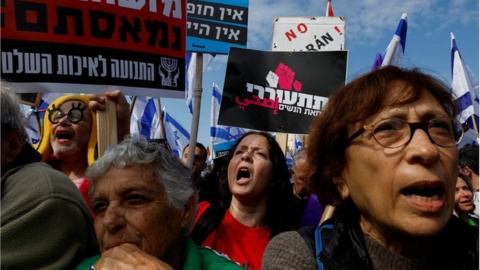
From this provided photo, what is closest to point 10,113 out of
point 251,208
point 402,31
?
point 251,208

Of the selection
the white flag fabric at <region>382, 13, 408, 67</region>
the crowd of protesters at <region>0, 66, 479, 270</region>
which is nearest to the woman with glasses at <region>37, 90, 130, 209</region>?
the crowd of protesters at <region>0, 66, 479, 270</region>

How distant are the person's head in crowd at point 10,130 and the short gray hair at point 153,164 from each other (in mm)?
338

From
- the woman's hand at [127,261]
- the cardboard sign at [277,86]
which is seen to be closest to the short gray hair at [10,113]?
the woman's hand at [127,261]

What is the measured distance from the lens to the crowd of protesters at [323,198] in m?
1.50

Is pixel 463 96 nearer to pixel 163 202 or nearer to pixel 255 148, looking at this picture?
pixel 255 148

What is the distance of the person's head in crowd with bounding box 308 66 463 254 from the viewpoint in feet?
4.79

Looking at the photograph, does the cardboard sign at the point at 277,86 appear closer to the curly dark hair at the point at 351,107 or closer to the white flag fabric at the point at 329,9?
the curly dark hair at the point at 351,107

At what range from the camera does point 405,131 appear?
4.94ft

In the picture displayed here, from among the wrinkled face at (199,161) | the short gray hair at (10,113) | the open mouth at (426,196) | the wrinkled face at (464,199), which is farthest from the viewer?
the wrinkled face at (199,161)

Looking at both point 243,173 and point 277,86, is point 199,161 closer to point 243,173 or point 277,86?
point 277,86

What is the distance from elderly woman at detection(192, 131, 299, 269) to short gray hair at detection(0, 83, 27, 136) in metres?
1.36

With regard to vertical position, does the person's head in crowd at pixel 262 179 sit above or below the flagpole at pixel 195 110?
below

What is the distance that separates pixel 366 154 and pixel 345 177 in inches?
6.6

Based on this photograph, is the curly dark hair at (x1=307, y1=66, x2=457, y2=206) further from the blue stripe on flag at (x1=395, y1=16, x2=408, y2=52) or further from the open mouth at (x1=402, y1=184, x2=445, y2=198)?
the blue stripe on flag at (x1=395, y1=16, x2=408, y2=52)
